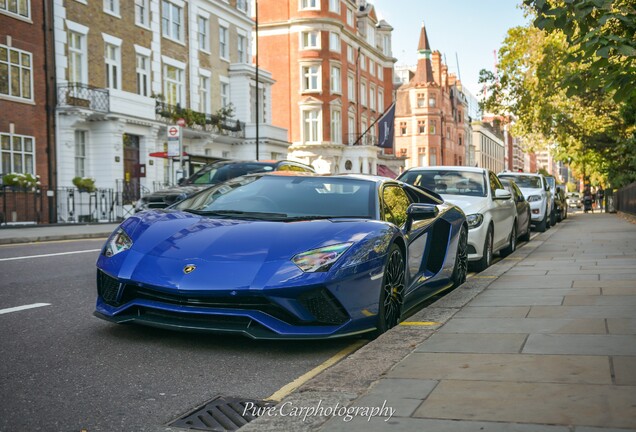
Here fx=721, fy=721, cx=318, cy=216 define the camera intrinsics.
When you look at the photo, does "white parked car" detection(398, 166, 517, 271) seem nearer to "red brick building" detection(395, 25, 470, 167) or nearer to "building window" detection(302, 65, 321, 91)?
"building window" detection(302, 65, 321, 91)

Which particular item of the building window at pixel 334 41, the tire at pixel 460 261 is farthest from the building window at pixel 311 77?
the tire at pixel 460 261

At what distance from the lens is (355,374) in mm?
4156

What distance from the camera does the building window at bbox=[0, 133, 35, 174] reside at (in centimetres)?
2461

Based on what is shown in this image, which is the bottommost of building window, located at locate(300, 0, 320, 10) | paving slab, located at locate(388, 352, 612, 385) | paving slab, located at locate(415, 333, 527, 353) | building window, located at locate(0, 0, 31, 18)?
paving slab, located at locate(415, 333, 527, 353)

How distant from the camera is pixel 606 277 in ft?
28.5

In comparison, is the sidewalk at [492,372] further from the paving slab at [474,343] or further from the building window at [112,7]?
the building window at [112,7]

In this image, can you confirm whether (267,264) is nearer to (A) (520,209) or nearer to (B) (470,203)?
(B) (470,203)

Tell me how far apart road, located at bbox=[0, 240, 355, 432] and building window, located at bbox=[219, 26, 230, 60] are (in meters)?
35.8

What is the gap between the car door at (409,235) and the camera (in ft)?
20.8

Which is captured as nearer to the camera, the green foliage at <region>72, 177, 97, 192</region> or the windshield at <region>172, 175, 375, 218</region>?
the windshield at <region>172, 175, 375, 218</region>

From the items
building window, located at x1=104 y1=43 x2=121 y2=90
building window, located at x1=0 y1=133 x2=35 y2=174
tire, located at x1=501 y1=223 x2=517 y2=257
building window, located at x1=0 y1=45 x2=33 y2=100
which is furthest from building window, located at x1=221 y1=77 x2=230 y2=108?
tire, located at x1=501 y1=223 x2=517 y2=257

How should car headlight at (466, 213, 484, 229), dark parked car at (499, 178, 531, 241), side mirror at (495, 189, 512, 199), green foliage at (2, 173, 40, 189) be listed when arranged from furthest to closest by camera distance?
1. green foliage at (2, 173, 40, 189)
2. dark parked car at (499, 178, 531, 241)
3. side mirror at (495, 189, 512, 199)
4. car headlight at (466, 213, 484, 229)

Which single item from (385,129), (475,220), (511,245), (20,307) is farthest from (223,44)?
(20,307)

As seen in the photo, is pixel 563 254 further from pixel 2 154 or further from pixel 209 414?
pixel 2 154
